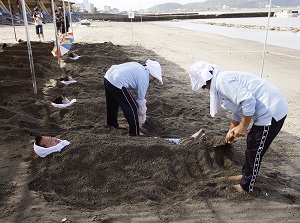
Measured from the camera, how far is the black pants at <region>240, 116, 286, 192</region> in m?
2.72

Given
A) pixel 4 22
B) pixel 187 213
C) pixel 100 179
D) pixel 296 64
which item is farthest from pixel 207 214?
pixel 4 22

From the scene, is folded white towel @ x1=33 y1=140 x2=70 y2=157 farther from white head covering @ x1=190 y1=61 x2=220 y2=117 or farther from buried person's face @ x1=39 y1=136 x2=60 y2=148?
white head covering @ x1=190 y1=61 x2=220 y2=117

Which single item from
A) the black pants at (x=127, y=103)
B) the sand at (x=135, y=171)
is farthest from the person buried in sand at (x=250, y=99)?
the black pants at (x=127, y=103)

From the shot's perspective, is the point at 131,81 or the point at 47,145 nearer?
the point at 47,145

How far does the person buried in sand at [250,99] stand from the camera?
8.51 feet

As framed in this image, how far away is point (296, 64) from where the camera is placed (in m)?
11.1

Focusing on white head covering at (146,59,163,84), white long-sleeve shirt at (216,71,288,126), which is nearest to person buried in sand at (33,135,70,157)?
white head covering at (146,59,163,84)

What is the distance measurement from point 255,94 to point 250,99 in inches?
5.9

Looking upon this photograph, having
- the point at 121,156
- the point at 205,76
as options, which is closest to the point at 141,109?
the point at 121,156

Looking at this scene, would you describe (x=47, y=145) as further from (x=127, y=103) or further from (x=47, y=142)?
(x=127, y=103)

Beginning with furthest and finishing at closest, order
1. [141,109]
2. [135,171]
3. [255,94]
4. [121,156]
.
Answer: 1. [141,109]
2. [121,156]
3. [135,171]
4. [255,94]

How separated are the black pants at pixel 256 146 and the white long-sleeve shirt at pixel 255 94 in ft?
0.25

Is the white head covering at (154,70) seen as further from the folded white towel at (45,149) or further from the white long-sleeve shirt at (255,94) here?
the folded white towel at (45,149)

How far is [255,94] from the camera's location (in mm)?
2646
